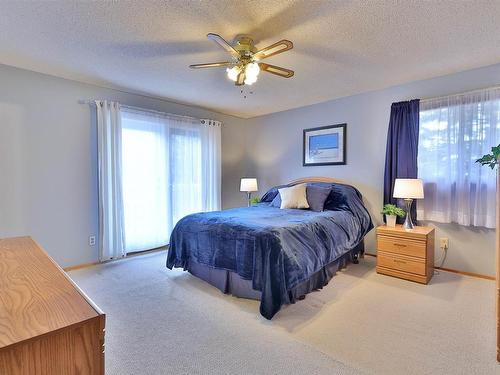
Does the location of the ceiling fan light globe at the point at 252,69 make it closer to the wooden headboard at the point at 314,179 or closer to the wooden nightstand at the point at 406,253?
the wooden nightstand at the point at 406,253

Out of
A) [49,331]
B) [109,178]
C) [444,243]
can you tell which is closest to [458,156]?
[444,243]

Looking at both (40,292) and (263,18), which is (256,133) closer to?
(263,18)

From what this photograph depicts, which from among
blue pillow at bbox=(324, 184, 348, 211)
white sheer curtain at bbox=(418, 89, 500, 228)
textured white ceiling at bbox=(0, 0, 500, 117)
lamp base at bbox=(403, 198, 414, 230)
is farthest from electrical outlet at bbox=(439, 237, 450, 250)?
textured white ceiling at bbox=(0, 0, 500, 117)

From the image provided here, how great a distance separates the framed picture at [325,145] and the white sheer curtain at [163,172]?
64.1 inches

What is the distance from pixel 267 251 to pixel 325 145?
2665 millimetres

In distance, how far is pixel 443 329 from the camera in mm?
2041

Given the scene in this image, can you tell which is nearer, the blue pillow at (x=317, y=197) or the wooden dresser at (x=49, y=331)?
the wooden dresser at (x=49, y=331)

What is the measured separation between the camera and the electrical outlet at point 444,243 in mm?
3291

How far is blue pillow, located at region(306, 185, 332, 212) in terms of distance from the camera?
3.63m

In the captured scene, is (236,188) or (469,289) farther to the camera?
(236,188)

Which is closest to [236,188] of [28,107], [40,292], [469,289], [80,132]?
[80,132]

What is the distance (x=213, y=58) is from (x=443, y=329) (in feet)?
10.2

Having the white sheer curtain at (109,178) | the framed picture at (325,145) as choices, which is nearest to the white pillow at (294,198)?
the framed picture at (325,145)

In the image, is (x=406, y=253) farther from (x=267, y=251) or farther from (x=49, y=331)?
(x=49, y=331)
